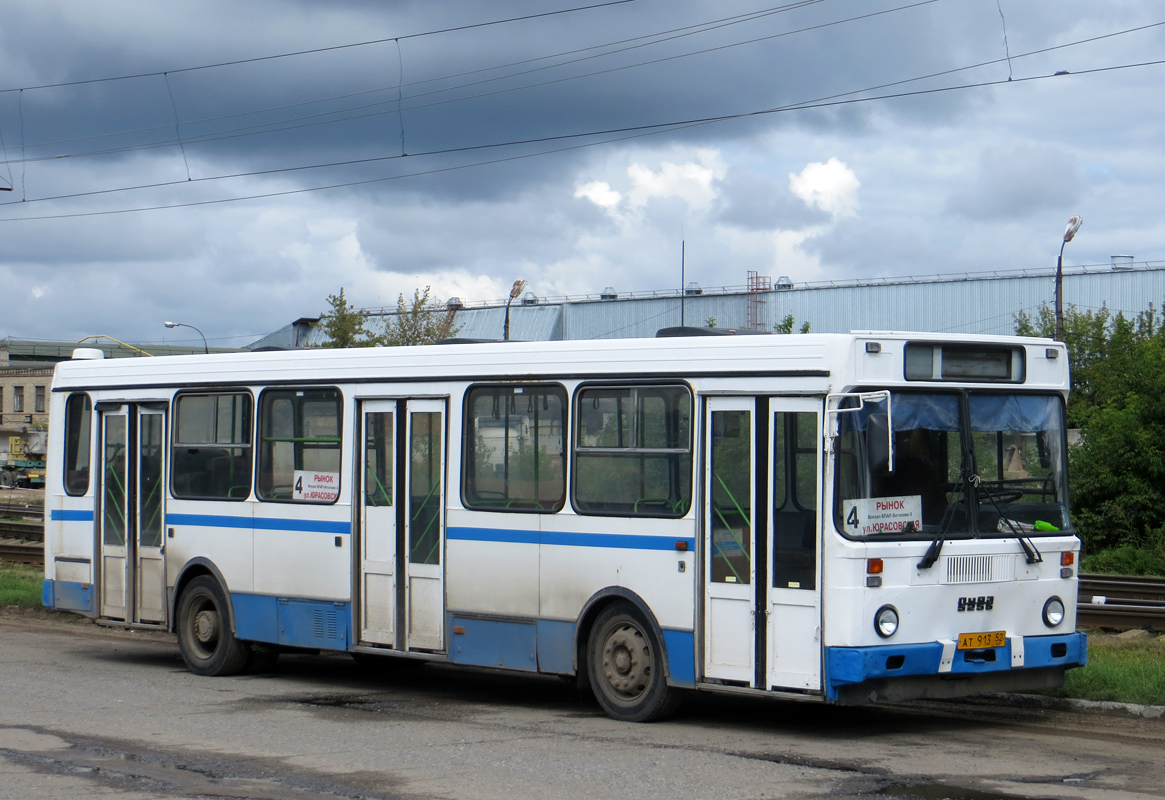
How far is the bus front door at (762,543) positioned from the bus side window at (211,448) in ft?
17.3

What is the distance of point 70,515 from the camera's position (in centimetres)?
1494

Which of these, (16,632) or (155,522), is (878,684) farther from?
(16,632)

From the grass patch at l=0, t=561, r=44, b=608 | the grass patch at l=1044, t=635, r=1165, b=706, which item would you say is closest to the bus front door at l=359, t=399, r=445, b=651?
the grass patch at l=1044, t=635, r=1165, b=706

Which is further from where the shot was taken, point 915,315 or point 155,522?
point 915,315

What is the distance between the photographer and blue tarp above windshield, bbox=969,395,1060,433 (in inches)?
389

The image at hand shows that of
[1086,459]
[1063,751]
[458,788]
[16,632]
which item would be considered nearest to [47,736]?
[458,788]

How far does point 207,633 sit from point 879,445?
286 inches

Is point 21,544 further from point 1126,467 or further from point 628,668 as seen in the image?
point 628,668

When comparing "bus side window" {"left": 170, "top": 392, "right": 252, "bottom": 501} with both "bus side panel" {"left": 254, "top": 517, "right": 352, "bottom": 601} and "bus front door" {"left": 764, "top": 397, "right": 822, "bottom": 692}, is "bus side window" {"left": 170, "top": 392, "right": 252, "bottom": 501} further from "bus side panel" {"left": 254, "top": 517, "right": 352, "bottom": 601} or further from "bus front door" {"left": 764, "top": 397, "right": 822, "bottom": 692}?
"bus front door" {"left": 764, "top": 397, "right": 822, "bottom": 692}

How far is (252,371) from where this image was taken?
44.0 ft

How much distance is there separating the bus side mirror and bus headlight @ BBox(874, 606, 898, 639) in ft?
2.88

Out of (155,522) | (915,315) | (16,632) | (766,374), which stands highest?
(915,315)

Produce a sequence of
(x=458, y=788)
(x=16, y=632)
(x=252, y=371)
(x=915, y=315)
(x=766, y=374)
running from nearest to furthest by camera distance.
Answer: (x=458, y=788), (x=766, y=374), (x=252, y=371), (x=16, y=632), (x=915, y=315)

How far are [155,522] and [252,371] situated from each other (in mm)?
2049
